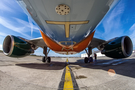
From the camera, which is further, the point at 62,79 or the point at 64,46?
the point at 64,46

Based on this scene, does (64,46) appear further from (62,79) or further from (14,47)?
(14,47)

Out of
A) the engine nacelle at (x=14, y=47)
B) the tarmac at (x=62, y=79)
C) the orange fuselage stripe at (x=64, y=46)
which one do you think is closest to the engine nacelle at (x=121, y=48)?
the tarmac at (x=62, y=79)

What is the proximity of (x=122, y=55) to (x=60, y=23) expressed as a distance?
14.5 ft

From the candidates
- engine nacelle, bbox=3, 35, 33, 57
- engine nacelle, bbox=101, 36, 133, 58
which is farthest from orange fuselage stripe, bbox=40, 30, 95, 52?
engine nacelle, bbox=101, 36, 133, 58

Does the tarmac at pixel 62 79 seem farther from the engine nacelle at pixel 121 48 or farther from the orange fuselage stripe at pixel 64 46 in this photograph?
the engine nacelle at pixel 121 48

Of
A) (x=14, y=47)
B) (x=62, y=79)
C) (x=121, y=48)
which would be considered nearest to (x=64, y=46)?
(x=62, y=79)

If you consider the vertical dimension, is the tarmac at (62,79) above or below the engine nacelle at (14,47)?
below

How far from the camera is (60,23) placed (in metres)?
2.06

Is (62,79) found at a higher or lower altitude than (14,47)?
lower

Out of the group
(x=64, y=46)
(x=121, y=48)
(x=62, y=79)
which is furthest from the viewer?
(x=121, y=48)

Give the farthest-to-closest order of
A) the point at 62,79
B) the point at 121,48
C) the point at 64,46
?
the point at 121,48, the point at 64,46, the point at 62,79

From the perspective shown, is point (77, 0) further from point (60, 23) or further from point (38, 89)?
point (38, 89)

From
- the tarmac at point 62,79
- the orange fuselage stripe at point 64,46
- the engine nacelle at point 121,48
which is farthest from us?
the engine nacelle at point 121,48

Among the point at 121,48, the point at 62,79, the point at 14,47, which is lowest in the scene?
the point at 62,79
